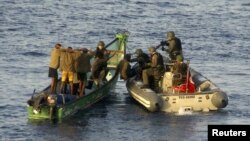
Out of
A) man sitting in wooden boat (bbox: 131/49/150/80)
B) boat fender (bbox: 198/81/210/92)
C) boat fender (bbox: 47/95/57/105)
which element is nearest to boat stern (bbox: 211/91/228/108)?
boat fender (bbox: 198/81/210/92)

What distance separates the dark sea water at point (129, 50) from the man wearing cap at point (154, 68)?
3.22 ft

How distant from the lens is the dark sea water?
2939cm

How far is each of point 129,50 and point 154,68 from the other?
30.1ft

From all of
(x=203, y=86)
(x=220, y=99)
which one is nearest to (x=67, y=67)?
(x=203, y=86)

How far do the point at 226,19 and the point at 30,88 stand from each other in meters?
18.1

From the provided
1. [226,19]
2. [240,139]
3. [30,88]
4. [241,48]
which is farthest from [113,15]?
[240,139]

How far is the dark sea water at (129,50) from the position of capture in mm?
29391

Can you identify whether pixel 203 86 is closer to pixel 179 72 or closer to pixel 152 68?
pixel 179 72

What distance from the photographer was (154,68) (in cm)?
3253

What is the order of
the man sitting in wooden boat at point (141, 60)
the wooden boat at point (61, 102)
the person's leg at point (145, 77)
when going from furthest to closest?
the man sitting in wooden boat at point (141, 60), the person's leg at point (145, 77), the wooden boat at point (61, 102)

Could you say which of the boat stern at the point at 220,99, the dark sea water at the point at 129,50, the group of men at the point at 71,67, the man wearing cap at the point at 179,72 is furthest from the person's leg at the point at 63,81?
the boat stern at the point at 220,99

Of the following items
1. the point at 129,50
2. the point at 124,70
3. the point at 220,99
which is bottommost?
the point at 129,50

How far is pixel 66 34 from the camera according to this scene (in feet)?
149

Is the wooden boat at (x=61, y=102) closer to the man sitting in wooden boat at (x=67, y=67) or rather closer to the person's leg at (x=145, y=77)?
the man sitting in wooden boat at (x=67, y=67)
